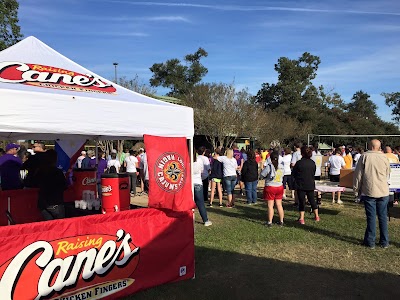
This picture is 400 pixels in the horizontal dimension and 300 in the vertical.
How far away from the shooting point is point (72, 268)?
144 inches

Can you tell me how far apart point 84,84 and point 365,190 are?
4.66 m

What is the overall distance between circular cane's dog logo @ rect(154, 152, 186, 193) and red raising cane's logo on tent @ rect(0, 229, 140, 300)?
72 centimetres

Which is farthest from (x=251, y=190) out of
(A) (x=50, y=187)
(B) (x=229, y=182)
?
(A) (x=50, y=187)

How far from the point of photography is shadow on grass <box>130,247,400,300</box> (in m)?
4.24

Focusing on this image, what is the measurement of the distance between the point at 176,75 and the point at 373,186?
170 feet

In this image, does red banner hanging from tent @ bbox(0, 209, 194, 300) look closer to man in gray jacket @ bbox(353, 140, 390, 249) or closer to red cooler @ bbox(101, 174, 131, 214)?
red cooler @ bbox(101, 174, 131, 214)

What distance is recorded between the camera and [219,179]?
1020 cm

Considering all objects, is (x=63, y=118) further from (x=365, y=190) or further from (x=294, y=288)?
(x=365, y=190)

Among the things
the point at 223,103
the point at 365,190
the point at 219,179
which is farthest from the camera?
the point at 223,103

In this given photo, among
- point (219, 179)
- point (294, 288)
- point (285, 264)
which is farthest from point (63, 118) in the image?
point (219, 179)

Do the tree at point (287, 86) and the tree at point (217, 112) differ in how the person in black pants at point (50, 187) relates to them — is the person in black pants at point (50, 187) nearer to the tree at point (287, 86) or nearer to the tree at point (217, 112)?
the tree at point (217, 112)

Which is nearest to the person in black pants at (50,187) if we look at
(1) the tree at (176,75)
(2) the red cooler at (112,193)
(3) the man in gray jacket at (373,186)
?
(2) the red cooler at (112,193)

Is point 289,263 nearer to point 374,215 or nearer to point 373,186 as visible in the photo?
point 374,215

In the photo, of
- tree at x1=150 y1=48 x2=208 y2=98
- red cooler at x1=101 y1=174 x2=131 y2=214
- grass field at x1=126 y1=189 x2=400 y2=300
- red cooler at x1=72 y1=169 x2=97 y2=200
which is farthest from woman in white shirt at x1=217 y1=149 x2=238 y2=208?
tree at x1=150 y1=48 x2=208 y2=98
